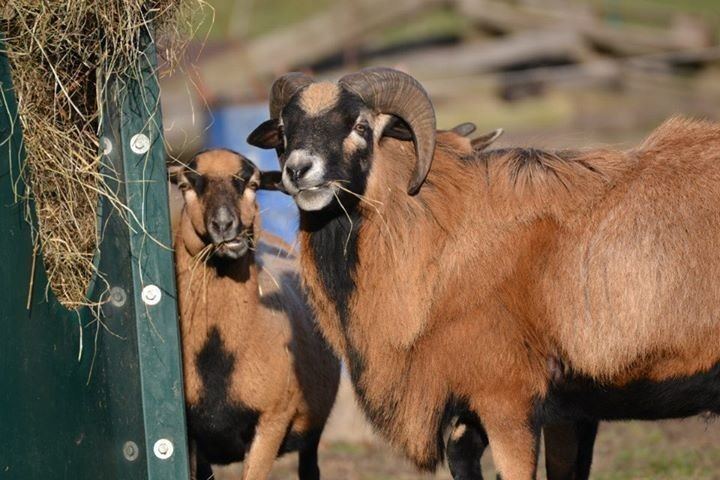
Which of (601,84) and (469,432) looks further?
(601,84)

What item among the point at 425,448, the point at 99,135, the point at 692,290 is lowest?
the point at 425,448

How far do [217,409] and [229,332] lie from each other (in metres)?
0.53

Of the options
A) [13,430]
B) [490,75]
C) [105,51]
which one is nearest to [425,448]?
[13,430]

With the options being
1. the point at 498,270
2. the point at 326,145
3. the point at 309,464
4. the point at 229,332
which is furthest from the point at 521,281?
the point at 309,464

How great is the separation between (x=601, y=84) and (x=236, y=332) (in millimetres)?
19470

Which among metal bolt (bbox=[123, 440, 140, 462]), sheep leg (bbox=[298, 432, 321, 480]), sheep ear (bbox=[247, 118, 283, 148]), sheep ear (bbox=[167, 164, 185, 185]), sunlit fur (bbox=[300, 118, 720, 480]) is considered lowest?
sheep leg (bbox=[298, 432, 321, 480])

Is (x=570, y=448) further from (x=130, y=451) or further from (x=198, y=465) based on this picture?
(x=130, y=451)

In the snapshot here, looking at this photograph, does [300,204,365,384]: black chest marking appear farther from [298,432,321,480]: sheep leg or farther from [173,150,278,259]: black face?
[298,432,321,480]: sheep leg

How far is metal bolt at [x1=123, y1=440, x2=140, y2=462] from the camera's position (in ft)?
20.5

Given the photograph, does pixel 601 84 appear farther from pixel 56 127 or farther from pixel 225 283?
pixel 56 127

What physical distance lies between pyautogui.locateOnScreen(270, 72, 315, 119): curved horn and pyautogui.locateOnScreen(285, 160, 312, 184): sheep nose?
90cm

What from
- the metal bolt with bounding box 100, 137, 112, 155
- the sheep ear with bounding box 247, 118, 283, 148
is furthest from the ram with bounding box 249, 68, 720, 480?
the metal bolt with bounding box 100, 137, 112, 155

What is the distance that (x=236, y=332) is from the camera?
8148 millimetres

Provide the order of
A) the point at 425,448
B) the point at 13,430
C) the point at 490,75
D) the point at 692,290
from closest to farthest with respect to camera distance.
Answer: the point at 13,430
the point at 692,290
the point at 425,448
the point at 490,75
